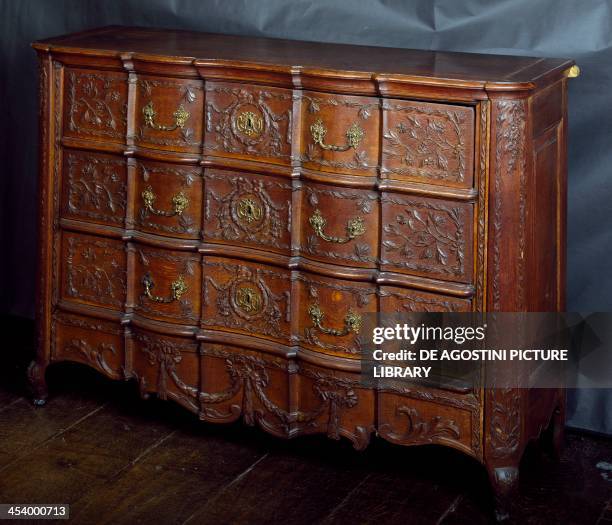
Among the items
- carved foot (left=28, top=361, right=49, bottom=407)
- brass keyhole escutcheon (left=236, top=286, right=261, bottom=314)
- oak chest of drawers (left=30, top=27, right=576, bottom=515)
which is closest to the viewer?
oak chest of drawers (left=30, top=27, right=576, bottom=515)

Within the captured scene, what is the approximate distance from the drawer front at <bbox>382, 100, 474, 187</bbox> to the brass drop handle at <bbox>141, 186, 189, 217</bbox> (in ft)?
2.12

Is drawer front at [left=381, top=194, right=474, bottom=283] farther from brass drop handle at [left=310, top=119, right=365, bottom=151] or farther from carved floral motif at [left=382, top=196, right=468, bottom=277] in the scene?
brass drop handle at [left=310, top=119, right=365, bottom=151]

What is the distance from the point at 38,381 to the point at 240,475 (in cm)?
83


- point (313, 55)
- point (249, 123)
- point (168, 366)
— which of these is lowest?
point (168, 366)

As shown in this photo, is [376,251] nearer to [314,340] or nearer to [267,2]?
[314,340]

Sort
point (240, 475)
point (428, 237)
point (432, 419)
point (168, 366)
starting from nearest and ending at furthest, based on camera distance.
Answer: point (428, 237)
point (432, 419)
point (240, 475)
point (168, 366)

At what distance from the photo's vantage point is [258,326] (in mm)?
3287

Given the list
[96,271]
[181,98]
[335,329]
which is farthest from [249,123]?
[96,271]

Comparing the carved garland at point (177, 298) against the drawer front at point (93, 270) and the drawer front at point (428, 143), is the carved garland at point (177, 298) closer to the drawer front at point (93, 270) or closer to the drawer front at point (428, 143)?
the drawer front at point (93, 270)

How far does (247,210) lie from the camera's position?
3.21 metres

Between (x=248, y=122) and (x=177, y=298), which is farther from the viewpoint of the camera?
(x=177, y=298)

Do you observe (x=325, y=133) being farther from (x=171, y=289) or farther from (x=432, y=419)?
(x=432, y=419)

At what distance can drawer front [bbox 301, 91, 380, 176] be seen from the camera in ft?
9.74

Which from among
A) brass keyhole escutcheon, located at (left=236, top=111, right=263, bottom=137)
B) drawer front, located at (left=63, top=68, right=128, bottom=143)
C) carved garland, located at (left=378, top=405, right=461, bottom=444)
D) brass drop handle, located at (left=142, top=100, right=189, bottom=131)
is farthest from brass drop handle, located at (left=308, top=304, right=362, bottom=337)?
drawer front, located at (left=63, top=68, right=128, bottom=143)
